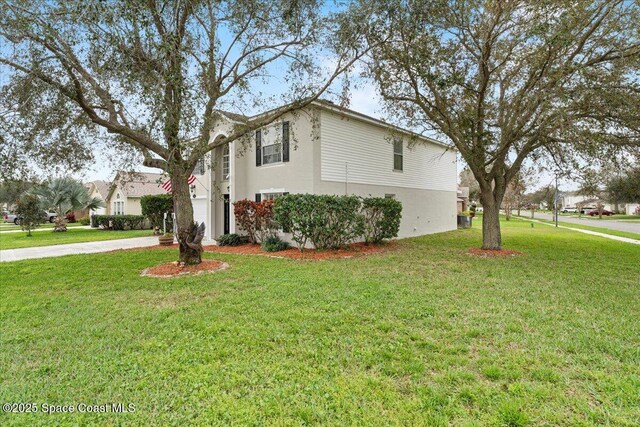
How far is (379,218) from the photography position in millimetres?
12922

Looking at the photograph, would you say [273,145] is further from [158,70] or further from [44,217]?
[44,217]

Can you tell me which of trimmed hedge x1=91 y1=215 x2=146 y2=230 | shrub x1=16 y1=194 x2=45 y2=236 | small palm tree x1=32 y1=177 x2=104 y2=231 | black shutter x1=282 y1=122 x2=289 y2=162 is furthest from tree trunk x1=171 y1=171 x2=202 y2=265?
small palm tree x1=32 y1=177 x2=104 y2=231

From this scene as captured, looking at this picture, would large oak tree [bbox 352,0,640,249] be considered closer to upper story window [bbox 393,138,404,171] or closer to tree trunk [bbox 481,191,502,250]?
tree trunk [bbox 481,191,502,250]

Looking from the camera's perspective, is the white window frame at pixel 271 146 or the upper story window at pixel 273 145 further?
the white window frame at pixel 271 146

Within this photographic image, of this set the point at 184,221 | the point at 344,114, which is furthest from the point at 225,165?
the point at 184,221

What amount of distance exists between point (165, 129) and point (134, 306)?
12.3 feet

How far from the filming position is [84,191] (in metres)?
24.9

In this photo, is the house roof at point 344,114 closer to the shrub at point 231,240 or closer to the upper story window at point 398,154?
the upper story window at point 398,154

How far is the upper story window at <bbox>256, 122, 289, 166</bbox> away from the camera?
12805mm

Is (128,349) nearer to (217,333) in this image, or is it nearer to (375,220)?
(217,333)

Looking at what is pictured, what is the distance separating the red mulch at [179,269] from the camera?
8328 millimetres

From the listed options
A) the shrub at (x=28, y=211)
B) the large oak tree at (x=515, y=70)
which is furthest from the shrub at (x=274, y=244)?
the shrub at (x=28, y=211)

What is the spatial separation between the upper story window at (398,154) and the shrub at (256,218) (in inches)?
272

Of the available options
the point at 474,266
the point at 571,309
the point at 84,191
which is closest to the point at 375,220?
the point at 474,266
